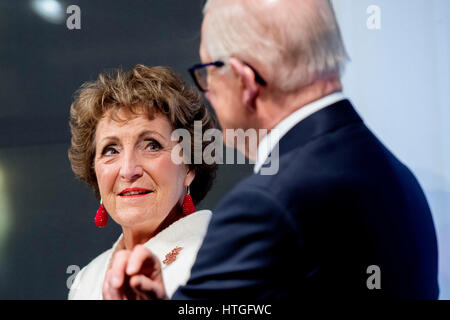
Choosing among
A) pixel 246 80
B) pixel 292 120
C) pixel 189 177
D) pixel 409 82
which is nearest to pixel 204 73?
pixel 246 80

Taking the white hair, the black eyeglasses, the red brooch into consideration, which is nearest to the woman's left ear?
the red brooch

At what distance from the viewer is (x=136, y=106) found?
5.12 feet

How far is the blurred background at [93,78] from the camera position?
5.35ft

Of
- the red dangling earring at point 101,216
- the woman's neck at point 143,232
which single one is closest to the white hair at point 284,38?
the woman's neck at point 143,232

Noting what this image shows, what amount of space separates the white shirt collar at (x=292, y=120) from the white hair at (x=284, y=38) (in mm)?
45

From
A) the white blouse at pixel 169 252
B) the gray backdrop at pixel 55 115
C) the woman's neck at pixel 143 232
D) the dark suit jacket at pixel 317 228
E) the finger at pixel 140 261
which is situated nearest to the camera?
the dark suit jacket at pixel 317 228

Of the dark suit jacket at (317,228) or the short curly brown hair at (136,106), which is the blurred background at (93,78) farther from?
the dark suit jacket at (317,228)

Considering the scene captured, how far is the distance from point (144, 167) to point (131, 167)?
0.04 m

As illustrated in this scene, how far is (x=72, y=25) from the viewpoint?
1.77 meters

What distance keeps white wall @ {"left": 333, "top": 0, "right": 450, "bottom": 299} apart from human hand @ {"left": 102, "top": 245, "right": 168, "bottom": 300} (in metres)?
0.81

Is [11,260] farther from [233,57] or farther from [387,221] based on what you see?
[387,221]

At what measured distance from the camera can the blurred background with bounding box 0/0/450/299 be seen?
1.63 m

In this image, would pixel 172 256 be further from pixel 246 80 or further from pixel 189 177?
pixel 246 80
